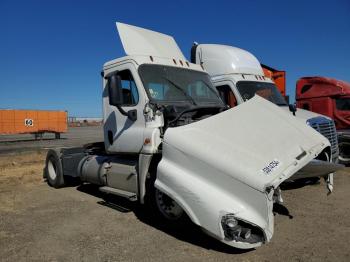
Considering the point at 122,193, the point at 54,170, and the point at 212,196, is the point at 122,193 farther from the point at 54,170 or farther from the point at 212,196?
the point at 54,170

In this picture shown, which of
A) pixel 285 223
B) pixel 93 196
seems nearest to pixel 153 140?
pixel 285 223

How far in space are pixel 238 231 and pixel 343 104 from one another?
32.4 feet

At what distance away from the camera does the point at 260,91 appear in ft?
30.7

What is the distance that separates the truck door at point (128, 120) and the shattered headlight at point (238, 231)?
2.20 metres

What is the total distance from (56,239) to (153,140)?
75.0 inches

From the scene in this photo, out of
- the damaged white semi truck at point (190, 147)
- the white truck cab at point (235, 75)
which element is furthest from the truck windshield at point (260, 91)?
the damaged white semi truck at point (190, 147)

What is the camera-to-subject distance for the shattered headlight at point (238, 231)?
A: 3.84 m

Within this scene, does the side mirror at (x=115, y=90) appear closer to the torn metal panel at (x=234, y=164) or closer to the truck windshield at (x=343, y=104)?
the torn metal panel at (x=234, y=164)

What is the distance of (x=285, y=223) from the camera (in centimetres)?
526

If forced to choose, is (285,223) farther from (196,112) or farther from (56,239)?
(56,239)

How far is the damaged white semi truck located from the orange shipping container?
67.5 feet

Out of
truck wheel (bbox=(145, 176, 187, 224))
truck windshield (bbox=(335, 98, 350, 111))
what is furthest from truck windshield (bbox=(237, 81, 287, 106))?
truck wheel (bbox=(145, 176, 187, 224))

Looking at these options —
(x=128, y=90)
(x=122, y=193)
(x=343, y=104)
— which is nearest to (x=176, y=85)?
(x=128, y=90)

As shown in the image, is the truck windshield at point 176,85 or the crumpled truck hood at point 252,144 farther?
the truck windshield at point 176,85
